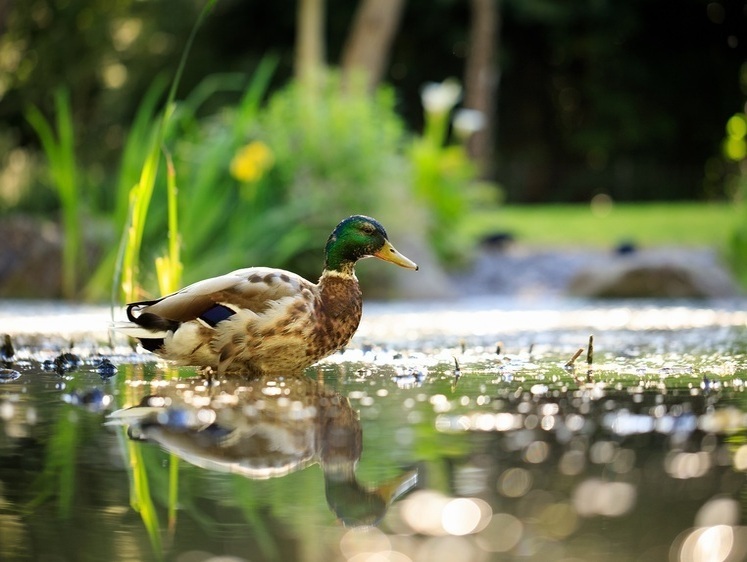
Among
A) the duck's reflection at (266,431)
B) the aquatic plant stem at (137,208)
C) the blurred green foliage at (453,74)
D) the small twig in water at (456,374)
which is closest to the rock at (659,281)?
the blurred green foliage at (453,74)

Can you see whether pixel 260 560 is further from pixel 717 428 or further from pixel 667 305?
pixel 667 305

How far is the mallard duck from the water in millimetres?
129

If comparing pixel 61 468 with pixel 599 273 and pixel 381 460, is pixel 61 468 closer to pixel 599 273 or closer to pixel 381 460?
pixel 381 460

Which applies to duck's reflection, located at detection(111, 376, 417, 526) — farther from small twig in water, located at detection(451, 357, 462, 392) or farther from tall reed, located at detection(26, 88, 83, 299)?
tall reed, located at detection(26, 88, 83, 299)

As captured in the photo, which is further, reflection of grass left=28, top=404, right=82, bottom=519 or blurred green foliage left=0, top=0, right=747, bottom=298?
blurred green foliage left=0, top=0, right=747, bottom=298

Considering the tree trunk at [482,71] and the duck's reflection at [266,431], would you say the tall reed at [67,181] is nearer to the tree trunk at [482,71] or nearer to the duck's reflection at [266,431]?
the duck's reflection at [266,431]

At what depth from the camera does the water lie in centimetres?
252

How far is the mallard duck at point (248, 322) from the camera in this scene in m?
5.14

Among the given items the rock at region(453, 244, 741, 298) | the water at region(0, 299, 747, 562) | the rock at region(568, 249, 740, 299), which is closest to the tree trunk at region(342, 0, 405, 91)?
the rock at region(453, 244, 741, 298)

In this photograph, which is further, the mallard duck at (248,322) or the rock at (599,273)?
the rock at (599,273)

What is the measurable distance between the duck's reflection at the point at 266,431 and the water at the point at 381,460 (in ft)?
0.04

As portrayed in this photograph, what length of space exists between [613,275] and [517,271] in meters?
2.41

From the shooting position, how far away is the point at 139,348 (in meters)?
6.84

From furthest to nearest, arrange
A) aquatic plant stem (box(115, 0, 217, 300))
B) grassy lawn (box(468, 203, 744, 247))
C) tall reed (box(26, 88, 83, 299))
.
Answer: grassy lawn (box(468, 203, 744, 247)) < tall reed (box(26, 88, 83, 299)) < aquatic plant stem (box(115, 0, 217, 300))
